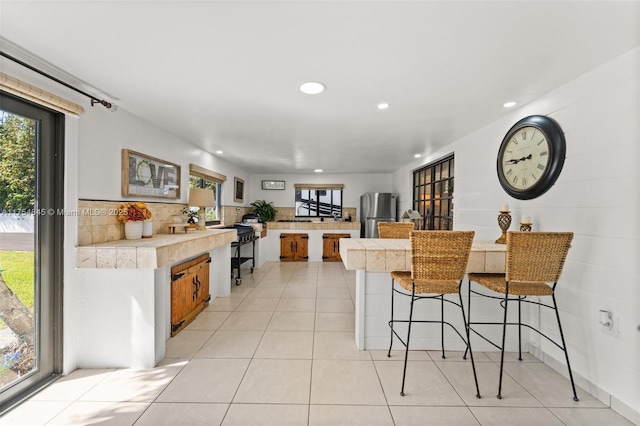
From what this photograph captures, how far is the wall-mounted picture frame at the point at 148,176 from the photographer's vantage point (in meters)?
2.63

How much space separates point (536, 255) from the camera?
177cm

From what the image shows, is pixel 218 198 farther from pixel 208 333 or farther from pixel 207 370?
pixel 207 370

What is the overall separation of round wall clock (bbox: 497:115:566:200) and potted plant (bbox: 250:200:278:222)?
16.5ft

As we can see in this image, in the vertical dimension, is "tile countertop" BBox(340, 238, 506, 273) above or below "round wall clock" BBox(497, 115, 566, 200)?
below

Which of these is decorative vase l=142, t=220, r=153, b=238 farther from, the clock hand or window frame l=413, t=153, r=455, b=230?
window frame l=413, t=153, r=455, b=230

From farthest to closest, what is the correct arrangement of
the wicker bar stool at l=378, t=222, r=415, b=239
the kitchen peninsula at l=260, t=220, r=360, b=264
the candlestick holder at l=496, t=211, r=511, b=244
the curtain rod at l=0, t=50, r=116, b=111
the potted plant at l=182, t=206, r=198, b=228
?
the kitchen peninsula at l=260, t=220, r=360, b=264 < the potted plant at l=182, t=206, r=198, b=228 < the wicker bar stool at l=378, t=222, r=415, b=239 < the candlestick holder at l=496, t=211, r=511, b=244 < the curtain rod at l=0, t=50, r=116, b=111

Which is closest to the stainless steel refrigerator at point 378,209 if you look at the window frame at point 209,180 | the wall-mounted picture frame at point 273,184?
the wall-mounted picture frame at point 273,184

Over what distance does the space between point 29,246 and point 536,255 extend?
11.1 ft

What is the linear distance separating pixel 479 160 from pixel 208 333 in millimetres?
3469

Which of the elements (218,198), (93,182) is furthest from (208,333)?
(218,198)

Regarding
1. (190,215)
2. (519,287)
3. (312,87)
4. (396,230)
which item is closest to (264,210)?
(190,215)

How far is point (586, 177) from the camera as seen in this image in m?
1.89

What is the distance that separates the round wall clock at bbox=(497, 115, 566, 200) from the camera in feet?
6.95

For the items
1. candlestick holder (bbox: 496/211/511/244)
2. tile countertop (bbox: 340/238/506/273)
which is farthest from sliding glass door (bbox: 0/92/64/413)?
candlestick holder (bbox: 496/211/511/244)
